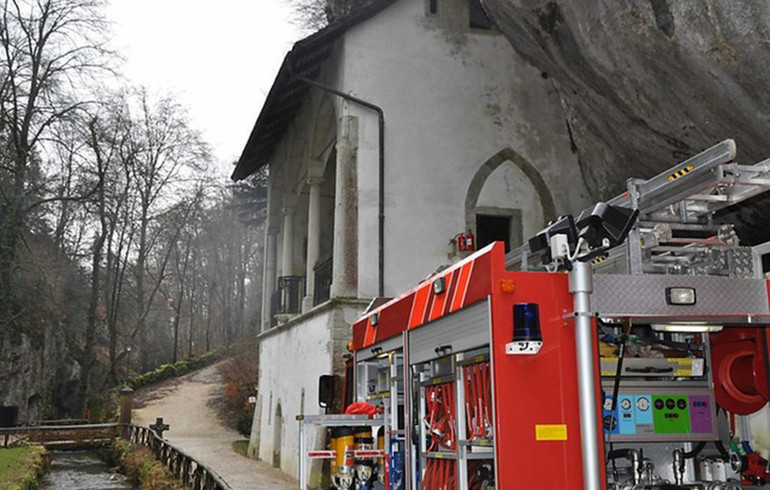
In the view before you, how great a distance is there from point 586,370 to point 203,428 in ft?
98.6

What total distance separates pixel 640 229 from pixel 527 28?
7.34m

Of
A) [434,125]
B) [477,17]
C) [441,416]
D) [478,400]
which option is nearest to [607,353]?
[478,400]

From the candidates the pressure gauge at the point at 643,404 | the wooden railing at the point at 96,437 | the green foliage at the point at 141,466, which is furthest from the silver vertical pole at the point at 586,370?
the wooden railing at the point at 96,437

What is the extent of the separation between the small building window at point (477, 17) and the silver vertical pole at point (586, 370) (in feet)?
39.1

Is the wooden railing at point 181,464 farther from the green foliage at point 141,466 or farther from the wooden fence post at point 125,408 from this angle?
Result: the wooden fence post at point 125,408

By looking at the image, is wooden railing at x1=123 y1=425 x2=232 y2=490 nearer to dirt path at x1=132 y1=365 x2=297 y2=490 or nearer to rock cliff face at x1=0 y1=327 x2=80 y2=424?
dirt path at x1=132 y1=365 x2=297 y2=490

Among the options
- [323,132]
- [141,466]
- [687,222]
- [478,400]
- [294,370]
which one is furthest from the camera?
[141,466]

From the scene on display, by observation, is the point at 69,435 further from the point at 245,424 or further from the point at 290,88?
the point at 290,88

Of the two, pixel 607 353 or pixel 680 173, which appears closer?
pixel 680 173

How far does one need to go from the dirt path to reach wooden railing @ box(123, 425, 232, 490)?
2.18 feet

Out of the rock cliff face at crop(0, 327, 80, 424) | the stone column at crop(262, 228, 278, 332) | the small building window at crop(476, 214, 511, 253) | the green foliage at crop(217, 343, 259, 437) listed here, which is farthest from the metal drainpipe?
the green foliage at crop(217, 343, 259, 437)

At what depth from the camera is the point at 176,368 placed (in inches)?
1778

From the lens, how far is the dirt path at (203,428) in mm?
16594

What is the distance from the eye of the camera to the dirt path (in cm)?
1659
